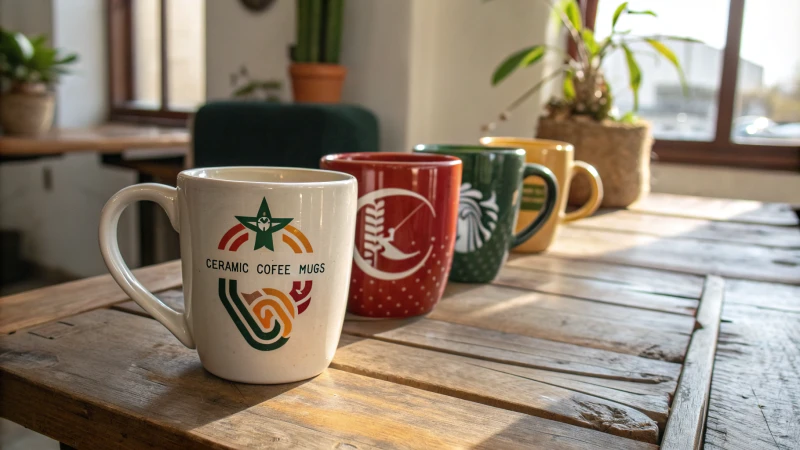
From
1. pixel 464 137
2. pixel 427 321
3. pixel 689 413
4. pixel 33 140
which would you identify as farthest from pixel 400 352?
pixel 33 140

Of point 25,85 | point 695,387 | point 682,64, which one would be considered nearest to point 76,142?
point 25,85

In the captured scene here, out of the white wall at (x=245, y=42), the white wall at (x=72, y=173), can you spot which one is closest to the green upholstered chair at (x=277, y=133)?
the white wall at (x=245, y=42)

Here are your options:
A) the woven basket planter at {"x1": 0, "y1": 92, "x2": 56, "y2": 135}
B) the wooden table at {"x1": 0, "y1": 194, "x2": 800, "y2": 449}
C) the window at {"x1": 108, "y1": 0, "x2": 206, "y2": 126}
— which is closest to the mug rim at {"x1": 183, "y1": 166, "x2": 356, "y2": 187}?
the wooden table at {"x1": 0, "y1": 194, "x2": 800, "y2": 449}

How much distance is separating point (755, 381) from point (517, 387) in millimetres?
164

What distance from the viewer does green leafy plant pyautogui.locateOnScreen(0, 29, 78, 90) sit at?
88.7 inches

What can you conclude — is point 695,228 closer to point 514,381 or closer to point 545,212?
point 545,212

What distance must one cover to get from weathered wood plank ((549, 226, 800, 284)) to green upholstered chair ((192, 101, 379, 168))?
0.96 m

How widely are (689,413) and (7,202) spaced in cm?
397

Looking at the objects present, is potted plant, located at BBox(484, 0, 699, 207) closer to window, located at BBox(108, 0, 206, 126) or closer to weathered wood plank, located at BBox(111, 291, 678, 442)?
weathered wood plank, located at BBox(111, 291, 678, 442)

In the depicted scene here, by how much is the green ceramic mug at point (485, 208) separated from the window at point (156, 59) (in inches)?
107

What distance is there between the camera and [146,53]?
338 cm

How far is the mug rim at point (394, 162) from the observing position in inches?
→ 19.1

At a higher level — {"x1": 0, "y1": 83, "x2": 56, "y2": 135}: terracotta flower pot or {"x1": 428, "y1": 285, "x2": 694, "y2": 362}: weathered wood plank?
{"x1": 0, "y1": 83, "x2": 56, "y2": 135}: terracotta flower pot

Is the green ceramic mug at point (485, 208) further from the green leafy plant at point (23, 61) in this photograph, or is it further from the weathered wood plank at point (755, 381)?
the green leafy plant at point (23, 61)
